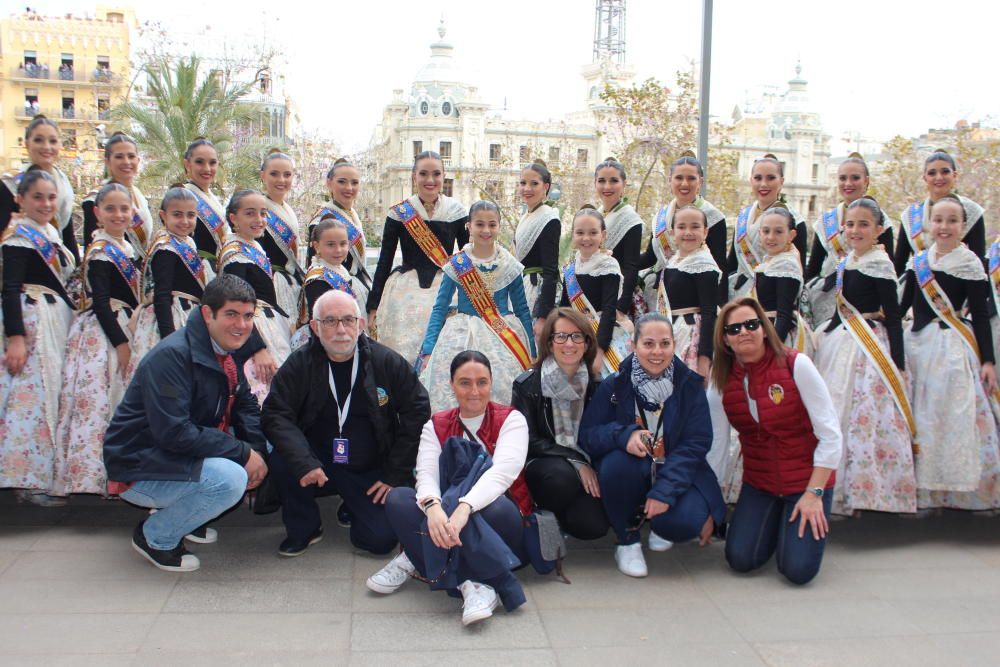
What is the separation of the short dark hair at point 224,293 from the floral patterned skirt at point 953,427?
10.7 feet

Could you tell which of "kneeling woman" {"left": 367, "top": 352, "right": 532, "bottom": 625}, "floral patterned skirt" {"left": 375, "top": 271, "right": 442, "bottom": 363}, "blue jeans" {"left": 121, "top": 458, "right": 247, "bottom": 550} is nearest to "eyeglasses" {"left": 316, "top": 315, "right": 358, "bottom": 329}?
"kneeling woman" {"left": 367, "top": 352, "right": 532, "bottom": 625}

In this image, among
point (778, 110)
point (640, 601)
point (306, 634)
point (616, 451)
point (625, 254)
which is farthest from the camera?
point (778, 110)

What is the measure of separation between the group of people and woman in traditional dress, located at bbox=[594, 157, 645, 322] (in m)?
0.01

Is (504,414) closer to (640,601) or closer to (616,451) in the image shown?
(616,451)

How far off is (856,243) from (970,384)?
879mm

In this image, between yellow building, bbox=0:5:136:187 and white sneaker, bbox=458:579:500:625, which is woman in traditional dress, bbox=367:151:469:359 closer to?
white sneaker, bbox=458:579:500:625

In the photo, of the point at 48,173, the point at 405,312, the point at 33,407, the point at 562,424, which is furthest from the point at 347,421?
the point at 48,173

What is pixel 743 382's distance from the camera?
3.69m

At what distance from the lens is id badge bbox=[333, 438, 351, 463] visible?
12.1ft

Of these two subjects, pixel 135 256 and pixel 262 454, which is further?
pixel 135 256

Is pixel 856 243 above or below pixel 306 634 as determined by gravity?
above

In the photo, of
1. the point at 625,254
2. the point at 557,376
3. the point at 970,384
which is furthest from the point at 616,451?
the point at 970,384

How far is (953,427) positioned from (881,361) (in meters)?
0.48

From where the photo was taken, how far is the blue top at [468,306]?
173 inches
